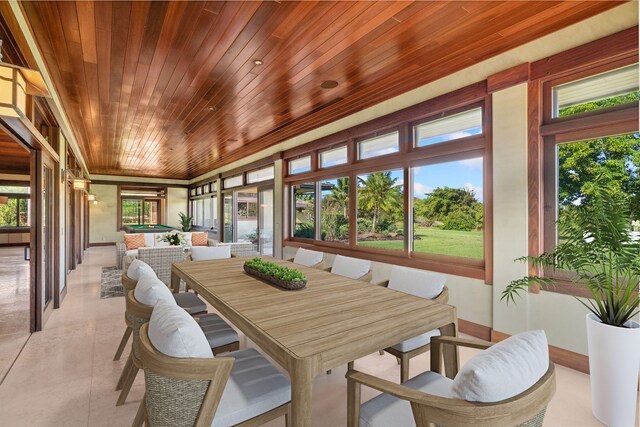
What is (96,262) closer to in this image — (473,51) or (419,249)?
(419,249)

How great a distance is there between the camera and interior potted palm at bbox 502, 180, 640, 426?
71.1 inches

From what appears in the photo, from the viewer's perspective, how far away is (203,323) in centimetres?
229

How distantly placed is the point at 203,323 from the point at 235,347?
0.38 meters

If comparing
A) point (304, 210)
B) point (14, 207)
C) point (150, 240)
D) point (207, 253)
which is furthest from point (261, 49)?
point (14, 207)

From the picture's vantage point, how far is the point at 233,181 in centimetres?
914

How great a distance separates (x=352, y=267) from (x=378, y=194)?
182cm

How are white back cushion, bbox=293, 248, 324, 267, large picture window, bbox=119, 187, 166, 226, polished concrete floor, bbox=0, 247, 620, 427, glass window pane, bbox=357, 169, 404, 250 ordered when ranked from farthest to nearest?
large picture window, bbox=119, 187, 166, 226, glass window pane, bbox=357, 169, 404, 250, white back cushion, bbox=293, 248, 324, 267, polished concrete floor, bbox=0, 247, 620, 427

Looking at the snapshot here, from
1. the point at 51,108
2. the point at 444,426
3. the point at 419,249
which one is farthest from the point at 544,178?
the point at 51,108

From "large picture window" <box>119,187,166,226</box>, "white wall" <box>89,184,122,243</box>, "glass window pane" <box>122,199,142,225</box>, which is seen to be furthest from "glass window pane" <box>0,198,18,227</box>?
"glass window pane" <box>122,199,142,225</box>

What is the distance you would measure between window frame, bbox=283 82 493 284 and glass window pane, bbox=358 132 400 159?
0.07m

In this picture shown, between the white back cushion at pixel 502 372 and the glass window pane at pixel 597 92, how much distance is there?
2.44 m

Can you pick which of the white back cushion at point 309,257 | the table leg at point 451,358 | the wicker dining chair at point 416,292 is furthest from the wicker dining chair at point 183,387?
the white back cushion at point 309,257

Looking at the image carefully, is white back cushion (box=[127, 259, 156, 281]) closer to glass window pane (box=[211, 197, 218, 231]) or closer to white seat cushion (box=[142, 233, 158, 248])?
white seat cushion (box=[142, 233, 158, 248])

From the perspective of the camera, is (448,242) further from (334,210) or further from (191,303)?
(191,303)
